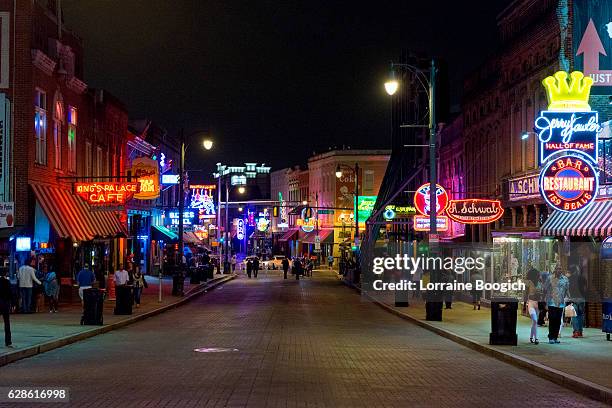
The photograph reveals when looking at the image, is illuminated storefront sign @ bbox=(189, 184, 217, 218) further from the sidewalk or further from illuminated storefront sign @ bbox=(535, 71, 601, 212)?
illuminated storefront sign @ bbox=(535, 71, 601, 212)

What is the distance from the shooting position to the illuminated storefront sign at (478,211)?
3219cm

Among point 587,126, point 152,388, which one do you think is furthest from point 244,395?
point 587,126

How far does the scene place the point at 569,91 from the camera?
25.7 meters

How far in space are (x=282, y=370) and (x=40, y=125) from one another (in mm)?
21288

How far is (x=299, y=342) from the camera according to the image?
22141 millimetres

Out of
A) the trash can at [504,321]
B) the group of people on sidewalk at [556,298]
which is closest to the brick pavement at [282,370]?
the trash can at [504,321]

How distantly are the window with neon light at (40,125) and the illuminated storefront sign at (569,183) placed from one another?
752 inches

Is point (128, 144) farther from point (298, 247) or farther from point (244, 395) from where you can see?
point (298, 247)

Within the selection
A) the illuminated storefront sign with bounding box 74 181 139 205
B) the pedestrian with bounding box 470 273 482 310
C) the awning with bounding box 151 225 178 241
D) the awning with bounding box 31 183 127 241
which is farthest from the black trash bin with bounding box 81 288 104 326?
the awning with bounding box 151 225 178 241

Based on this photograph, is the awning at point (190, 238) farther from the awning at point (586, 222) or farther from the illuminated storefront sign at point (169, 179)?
the awning at point (586, 222)

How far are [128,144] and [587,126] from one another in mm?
34954

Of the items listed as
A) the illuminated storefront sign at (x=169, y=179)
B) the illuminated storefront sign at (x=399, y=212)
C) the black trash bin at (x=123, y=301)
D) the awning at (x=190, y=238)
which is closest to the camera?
the black trash bin at (x=123, y=301)

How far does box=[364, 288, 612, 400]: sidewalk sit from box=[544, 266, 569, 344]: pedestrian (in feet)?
1.07

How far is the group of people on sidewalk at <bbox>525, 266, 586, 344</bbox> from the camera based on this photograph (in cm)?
2147
